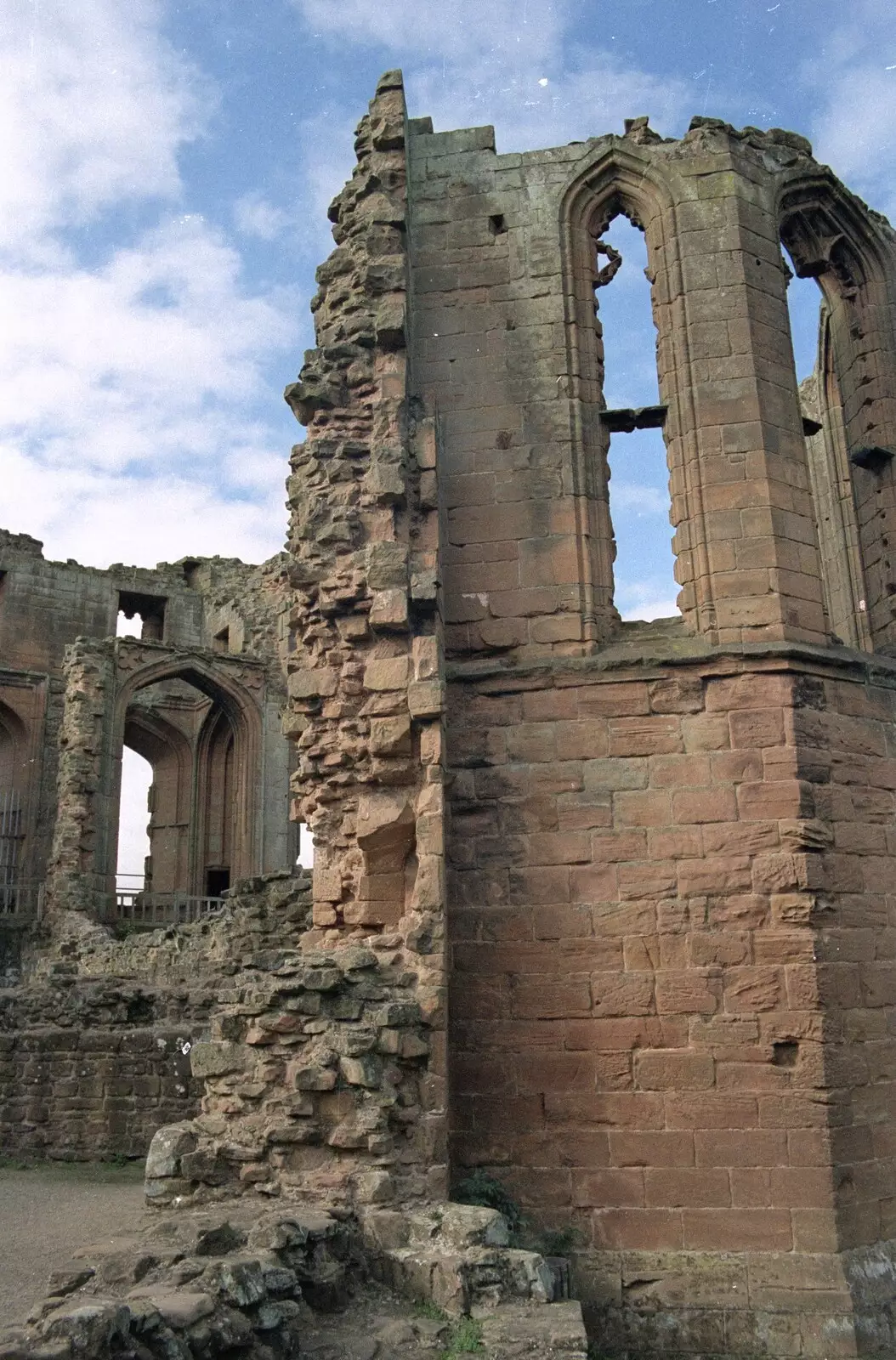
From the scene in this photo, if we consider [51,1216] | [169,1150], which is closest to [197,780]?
[51,1216]

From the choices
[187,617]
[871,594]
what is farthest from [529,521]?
[187,617]

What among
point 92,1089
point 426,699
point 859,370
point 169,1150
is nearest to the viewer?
point 169,1150

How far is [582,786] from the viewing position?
8250mm

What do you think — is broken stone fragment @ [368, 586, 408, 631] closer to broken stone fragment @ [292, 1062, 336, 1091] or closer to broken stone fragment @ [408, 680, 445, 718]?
broken stone fragment @ [408, 680, 445, 718]

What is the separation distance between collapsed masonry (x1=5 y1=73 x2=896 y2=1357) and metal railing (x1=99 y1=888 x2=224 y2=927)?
15.6 m

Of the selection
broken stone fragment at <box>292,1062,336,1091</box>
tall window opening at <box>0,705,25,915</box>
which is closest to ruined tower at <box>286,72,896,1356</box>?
broken stone fragment at <box>292,1062,336,1091</box>

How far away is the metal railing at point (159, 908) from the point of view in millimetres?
24125

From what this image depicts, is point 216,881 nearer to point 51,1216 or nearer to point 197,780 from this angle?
point 197,780

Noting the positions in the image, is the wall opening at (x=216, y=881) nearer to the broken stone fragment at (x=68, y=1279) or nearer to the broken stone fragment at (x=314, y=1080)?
the broken stone fragment at (x=314, y=1080)

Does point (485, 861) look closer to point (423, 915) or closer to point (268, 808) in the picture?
point (423, 915)

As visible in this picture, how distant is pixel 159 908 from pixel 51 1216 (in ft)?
58.1

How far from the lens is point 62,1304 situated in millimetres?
4410

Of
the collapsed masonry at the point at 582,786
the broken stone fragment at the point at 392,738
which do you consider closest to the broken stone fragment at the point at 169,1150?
the collapsed masonry at the point at 582,786

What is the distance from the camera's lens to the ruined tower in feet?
24.5
